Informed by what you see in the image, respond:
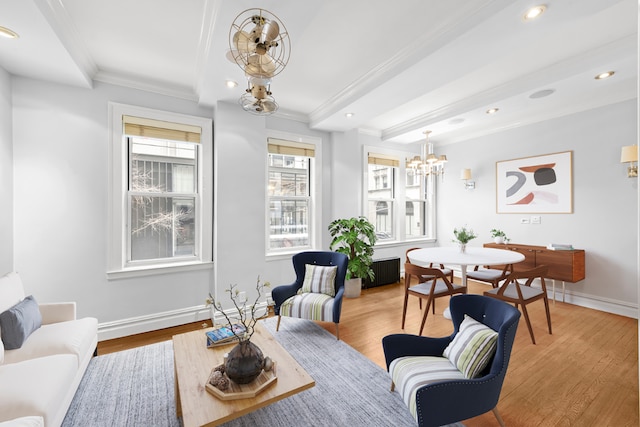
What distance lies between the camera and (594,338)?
2.86m

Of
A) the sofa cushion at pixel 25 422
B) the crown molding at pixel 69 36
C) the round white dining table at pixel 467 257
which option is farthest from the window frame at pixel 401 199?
the sofa cushion at pixel 25 422

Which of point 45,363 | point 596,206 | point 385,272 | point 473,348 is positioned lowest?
point 385,272

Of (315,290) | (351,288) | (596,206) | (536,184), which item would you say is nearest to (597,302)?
(596,206)

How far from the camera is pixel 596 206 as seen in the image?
3660mm

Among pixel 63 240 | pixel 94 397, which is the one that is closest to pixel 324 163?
pixel 63 240

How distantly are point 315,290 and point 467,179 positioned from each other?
3.69m

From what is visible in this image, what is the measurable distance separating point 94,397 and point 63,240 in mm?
1622

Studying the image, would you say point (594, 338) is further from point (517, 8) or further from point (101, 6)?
point (101, 6)

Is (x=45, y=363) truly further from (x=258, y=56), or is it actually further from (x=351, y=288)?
(x=351, y=288)

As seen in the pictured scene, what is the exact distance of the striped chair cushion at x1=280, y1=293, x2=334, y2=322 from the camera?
287 centimetres

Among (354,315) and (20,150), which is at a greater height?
(20,150)

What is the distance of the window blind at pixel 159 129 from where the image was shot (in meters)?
3.07

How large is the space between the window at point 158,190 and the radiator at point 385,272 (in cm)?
271

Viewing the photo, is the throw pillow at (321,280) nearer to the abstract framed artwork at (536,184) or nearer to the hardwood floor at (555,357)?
the hardwood floor at (555,357)
